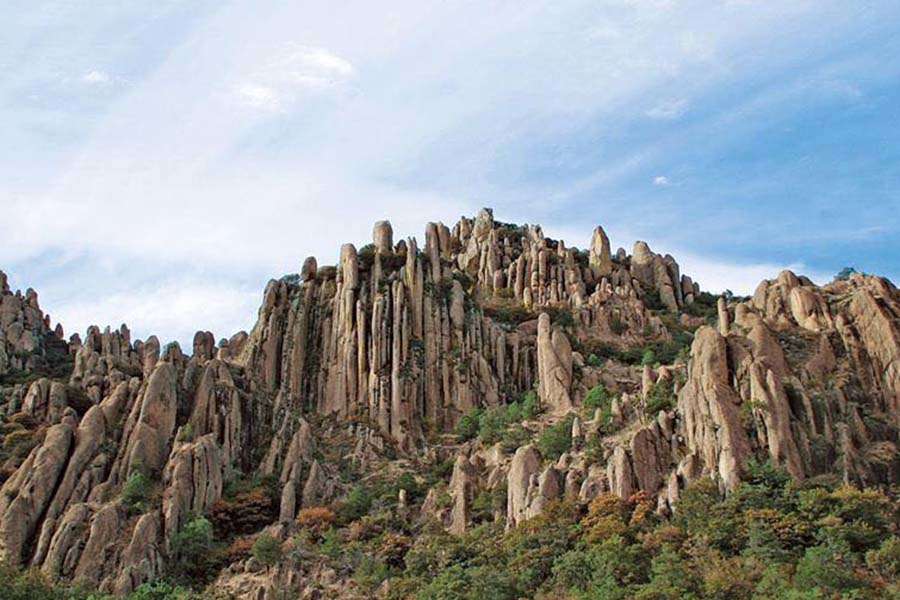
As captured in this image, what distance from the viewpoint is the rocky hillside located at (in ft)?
218

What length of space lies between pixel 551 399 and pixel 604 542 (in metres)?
24.8

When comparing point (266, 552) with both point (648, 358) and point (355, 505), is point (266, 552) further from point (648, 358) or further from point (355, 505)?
point (648, 358)

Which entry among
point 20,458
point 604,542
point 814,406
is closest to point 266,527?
point 20,458

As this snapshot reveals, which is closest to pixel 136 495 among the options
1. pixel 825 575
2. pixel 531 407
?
pixel 531 407

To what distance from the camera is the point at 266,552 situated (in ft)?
221

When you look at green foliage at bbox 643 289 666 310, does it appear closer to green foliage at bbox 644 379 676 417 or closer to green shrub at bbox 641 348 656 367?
green shrub at bbox 641 348 656 367

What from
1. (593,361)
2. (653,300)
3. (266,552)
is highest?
(653,300)

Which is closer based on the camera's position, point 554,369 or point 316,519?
point 316,519

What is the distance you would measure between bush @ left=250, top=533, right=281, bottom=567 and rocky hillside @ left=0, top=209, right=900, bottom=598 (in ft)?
0.53

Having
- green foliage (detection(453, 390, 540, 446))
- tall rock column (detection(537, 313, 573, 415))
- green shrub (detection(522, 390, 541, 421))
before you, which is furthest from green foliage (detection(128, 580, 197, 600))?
tall rock column (detection(537, 313, 573, 415))

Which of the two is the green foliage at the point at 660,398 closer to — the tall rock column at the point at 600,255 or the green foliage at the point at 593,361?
the green foliage at the point at 593,361

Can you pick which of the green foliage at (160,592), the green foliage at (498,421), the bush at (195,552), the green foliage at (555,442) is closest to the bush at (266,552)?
the bush at (195,552)

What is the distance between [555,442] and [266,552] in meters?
19.3

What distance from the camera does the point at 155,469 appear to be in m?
74.1
